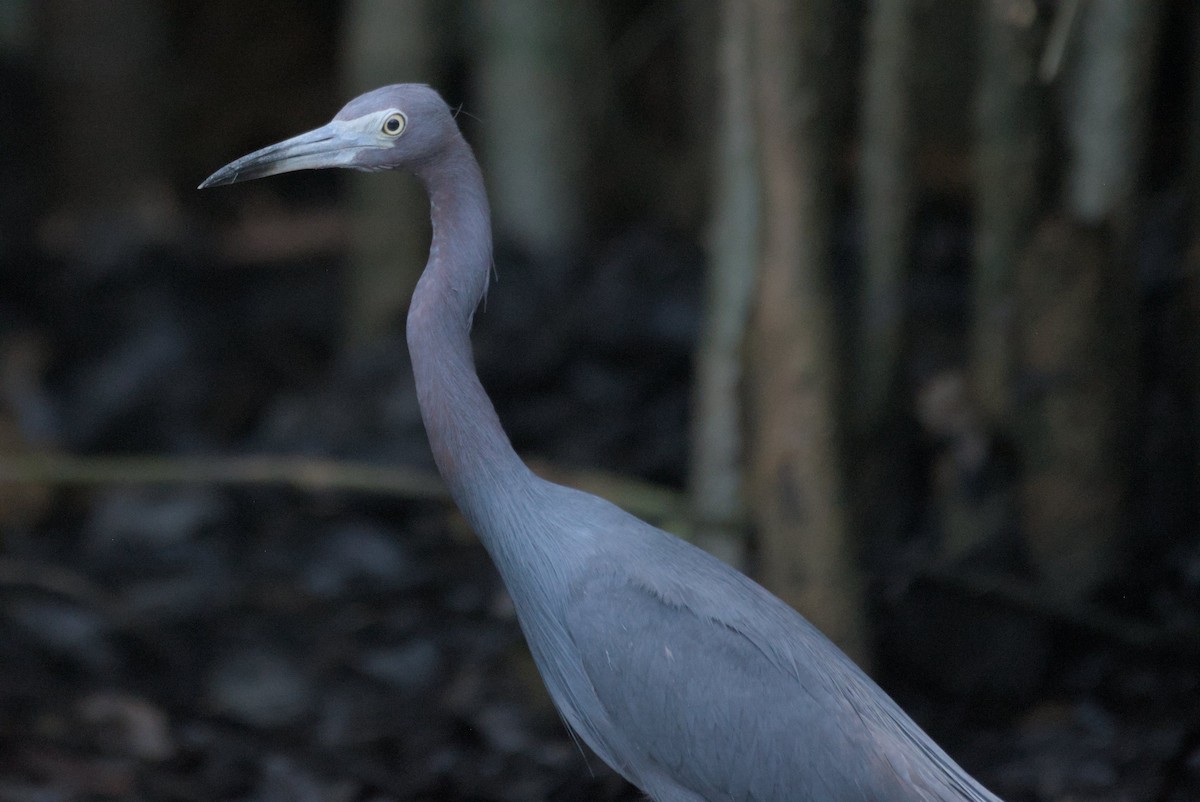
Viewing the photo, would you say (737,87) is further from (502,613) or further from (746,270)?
(502,613)

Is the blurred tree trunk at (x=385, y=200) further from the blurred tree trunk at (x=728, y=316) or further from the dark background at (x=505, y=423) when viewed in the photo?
the blurred tree trunk at (x=728, y=316)

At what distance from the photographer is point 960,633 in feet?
16.4

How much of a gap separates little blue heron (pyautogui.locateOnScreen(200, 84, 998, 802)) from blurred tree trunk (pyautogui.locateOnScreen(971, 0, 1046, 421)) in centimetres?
190

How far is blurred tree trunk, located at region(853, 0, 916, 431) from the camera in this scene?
16.9 feet

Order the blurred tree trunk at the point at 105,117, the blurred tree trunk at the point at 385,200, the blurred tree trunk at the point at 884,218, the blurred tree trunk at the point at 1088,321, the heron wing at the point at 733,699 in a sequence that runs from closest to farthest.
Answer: the heron wing at the point at 733,699
the blurred tree trunk at the point at 1088,321
the blurred tree trunk at the point at 884,218
the blurred tree trunk at the point at 385,200
the blurred tree trunk at the point at 105,117

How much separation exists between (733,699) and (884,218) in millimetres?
2393

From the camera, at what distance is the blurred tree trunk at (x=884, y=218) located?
5152mm

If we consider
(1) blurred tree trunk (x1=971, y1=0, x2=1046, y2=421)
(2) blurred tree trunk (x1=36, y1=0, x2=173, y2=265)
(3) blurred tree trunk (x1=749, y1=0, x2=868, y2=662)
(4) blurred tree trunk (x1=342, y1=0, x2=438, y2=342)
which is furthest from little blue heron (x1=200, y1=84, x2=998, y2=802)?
(2) blurred tree trunk (x1=36, y1=0, x2=173, y2=265)

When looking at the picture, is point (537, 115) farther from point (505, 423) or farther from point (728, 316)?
point (728, 316)

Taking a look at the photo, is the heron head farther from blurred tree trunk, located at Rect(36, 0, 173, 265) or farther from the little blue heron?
blurred tree trunk, located at Rect(36, 0, 173, 265)

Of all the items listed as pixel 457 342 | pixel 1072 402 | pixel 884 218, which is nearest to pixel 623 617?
pixel 457 342

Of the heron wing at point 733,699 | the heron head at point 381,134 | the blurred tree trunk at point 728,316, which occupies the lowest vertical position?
the heron wing at point 733,699

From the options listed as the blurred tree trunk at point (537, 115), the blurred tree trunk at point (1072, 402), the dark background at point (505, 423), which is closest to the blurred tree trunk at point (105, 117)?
the dark background at point (505, 423)

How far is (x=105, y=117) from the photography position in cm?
980
